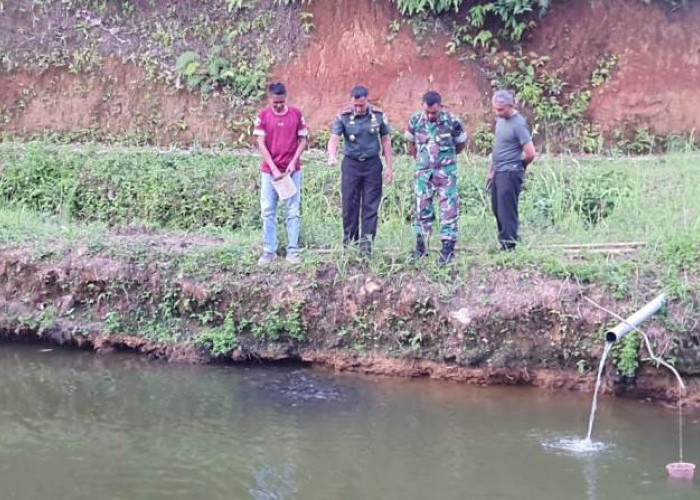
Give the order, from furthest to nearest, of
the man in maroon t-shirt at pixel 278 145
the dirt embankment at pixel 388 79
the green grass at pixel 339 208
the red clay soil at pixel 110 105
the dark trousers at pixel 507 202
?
the red clay soil at pixel 110 105, the dirt embankment at pixel 388 79, the man in maroon t-shirt at pixel 278 145, the green grass at pixel 339 208, the dark trousers at pixel 507 202

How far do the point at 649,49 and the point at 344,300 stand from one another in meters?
7.67

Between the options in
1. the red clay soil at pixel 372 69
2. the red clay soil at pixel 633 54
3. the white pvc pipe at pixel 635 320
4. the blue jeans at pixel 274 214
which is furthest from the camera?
the red clay soil at pixel 372 69

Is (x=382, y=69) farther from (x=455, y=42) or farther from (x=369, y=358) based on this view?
(x=369, y=358)

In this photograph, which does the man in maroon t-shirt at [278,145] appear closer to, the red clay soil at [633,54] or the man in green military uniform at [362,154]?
the man in green military uniform at [362,154]

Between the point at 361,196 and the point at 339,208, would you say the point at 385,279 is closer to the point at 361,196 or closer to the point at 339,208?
the point at 361,196

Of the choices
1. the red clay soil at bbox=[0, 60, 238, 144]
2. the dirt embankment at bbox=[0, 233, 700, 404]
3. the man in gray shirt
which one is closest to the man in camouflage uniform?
the man in gray shirt

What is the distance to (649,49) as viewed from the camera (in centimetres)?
1361

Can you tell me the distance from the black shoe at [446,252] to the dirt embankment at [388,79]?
18.5 feet

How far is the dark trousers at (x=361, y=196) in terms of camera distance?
8.20 meters

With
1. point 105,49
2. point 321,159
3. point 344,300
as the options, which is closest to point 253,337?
point 344,300

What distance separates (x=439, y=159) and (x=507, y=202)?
28.2 inches

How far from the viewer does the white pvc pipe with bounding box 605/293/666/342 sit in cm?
667

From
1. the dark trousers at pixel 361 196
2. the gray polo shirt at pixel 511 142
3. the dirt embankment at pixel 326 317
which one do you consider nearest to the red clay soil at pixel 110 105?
the dirt embankment at pixel 326 317

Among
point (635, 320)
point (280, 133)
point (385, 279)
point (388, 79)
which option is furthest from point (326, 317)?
point (388, 79)
